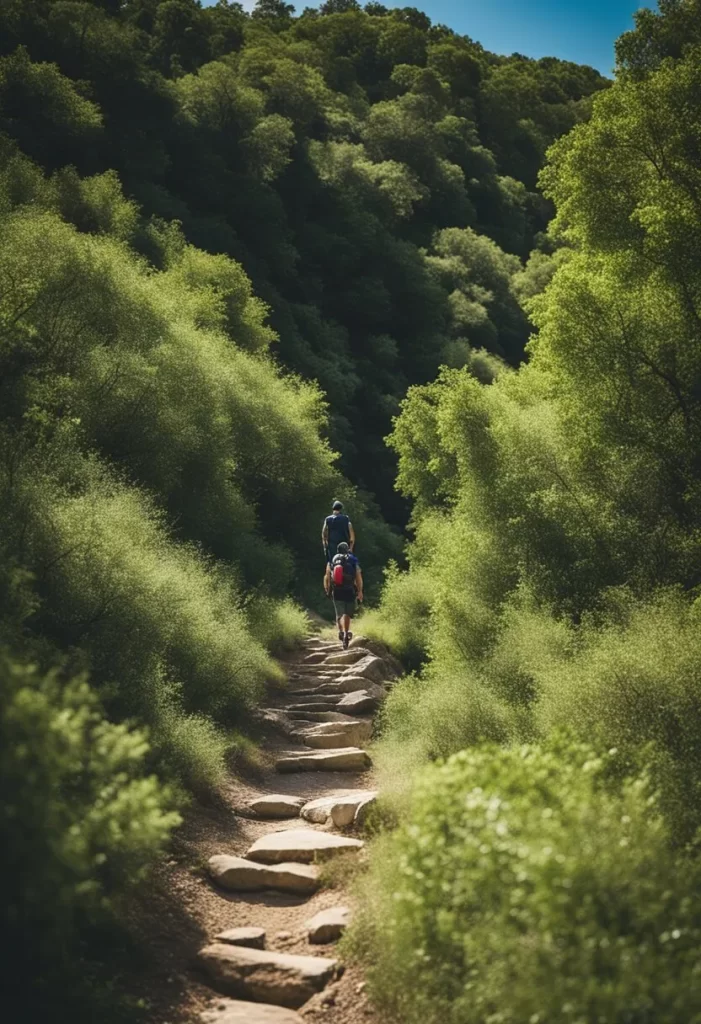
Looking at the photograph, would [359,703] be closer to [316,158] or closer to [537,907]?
[537,907]

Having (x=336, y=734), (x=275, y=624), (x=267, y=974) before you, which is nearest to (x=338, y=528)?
(x=275, y=624)

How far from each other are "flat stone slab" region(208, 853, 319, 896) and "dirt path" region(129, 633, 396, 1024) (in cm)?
3

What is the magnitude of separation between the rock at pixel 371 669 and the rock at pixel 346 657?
260mm

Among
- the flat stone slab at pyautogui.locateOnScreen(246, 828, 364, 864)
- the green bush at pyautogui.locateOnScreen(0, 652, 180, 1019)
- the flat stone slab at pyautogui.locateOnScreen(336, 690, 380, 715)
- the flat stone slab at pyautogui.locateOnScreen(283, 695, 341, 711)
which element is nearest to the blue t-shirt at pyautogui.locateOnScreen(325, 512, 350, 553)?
the flat stone slab at pyautogui.locateOnScreen(283, 695, 341, 711)

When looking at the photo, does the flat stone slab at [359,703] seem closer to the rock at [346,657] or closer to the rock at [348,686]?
the rock at [348,686]

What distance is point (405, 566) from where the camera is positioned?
42.6 metres

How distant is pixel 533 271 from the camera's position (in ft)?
172

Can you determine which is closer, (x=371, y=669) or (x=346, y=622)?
(x=371, y=669)

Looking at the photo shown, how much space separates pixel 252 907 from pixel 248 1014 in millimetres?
2294

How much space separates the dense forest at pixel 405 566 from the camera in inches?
178

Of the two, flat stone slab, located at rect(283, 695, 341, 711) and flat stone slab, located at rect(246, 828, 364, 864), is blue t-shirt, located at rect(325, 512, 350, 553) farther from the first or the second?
flat stone slab, located at rect(246, 828, 364, 864)

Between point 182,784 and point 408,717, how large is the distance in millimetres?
4293

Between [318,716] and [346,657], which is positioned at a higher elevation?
[346,657]

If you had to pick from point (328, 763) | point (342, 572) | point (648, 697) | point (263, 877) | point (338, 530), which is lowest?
point (263, 877)
